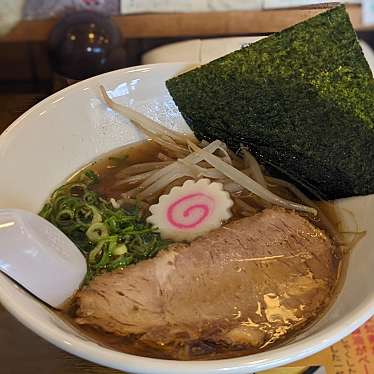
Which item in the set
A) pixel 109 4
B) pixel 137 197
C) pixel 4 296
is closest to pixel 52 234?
pixel 4 296

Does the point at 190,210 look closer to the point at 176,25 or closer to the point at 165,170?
the point at 165,170

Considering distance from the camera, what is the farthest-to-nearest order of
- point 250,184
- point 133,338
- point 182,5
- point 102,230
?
point 182,5, point 250,184, point 102,230, point 133,338

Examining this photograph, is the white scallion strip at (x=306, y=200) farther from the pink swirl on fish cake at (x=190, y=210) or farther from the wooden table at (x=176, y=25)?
the wooden table at (x=176, y=25)

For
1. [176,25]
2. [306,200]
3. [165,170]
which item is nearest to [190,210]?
[165,170]

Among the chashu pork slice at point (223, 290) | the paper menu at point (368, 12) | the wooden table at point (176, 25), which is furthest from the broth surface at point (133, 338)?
the paper menu at point (368, 12)

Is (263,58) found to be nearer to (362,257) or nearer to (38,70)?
(362,257)

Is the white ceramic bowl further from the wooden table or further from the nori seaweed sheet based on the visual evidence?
the wooden table
